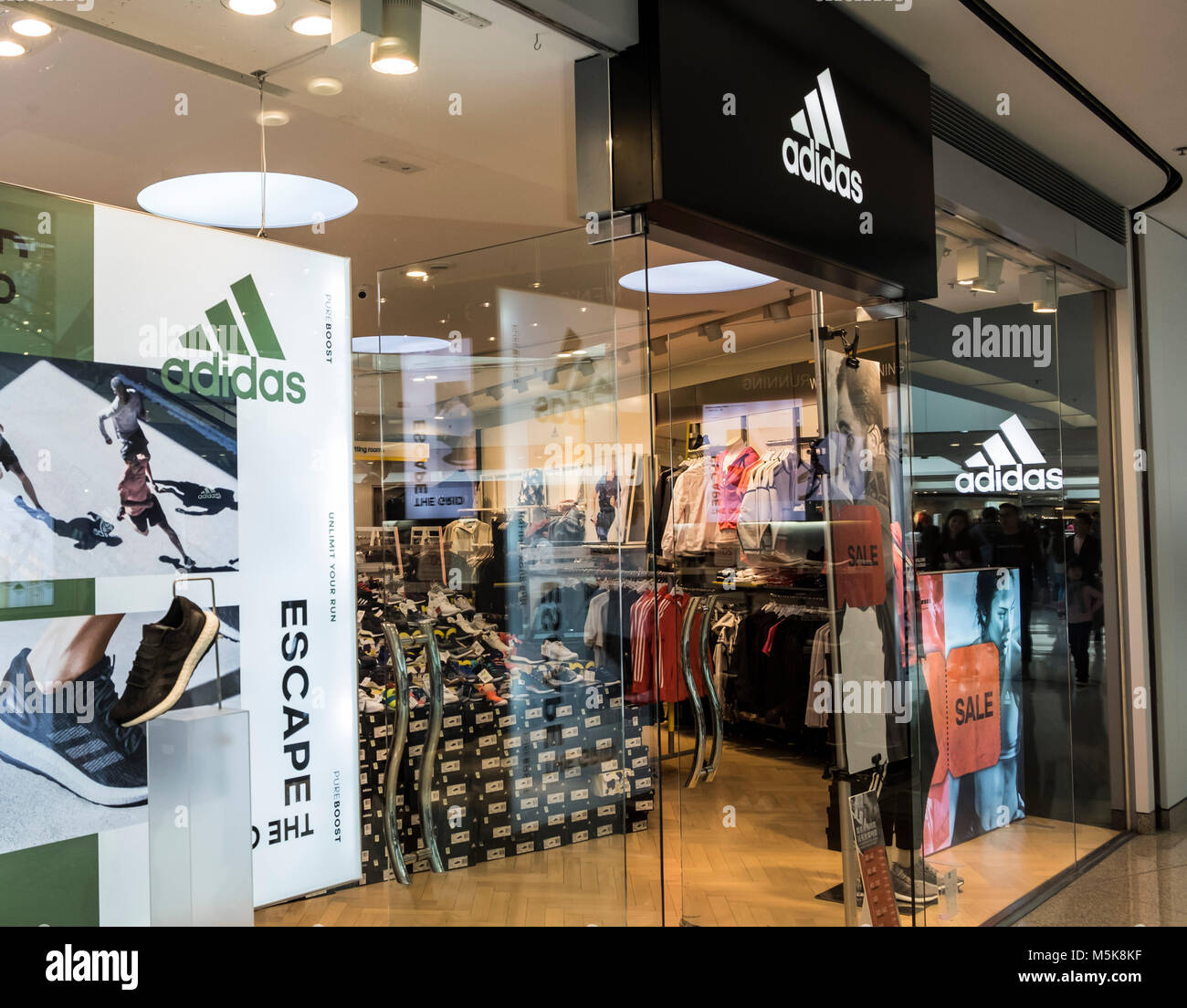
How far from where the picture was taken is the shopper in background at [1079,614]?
500cm

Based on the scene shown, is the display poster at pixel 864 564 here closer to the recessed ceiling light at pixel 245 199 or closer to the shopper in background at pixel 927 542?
the shopper in background at pixel 927 542

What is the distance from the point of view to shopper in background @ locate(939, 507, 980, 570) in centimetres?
418

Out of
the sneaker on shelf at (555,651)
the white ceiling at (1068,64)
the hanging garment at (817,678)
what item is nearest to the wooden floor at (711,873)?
the hanging garment at (817,678)

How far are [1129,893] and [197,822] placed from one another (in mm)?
4001

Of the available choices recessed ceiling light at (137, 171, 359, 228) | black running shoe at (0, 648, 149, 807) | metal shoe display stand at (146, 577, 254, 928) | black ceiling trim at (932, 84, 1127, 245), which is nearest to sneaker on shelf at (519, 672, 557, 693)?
metal shoe display stand at (146, 577, 254, 928)

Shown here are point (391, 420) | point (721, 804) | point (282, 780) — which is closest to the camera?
point (282, 780)

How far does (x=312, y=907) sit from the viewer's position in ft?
7.54

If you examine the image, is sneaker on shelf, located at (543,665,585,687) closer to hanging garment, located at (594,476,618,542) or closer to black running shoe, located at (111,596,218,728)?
hanging garment, located at (594,476,618,542)

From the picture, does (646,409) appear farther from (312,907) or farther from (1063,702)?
(1063,702)

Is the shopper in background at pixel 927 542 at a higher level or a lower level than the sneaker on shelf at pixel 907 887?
higher

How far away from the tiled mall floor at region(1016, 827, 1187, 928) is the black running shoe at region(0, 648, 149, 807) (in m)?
3.35

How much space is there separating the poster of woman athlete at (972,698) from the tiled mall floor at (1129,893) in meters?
0.39

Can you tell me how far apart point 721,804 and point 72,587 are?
4.39 metres
